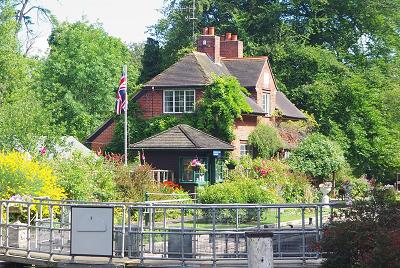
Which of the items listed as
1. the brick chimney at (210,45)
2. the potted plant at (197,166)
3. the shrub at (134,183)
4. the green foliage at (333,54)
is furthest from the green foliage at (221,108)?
the green foliage at (333,54)

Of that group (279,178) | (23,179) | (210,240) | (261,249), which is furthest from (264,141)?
(261,249)

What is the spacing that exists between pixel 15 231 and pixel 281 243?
728 cm

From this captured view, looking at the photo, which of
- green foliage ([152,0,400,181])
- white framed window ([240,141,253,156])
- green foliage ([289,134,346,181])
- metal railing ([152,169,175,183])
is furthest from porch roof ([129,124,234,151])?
green foliage ([152,0,400,181])

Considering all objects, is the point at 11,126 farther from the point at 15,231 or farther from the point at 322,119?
the point at 322,119

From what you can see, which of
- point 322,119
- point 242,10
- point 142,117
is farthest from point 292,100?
point 142,117

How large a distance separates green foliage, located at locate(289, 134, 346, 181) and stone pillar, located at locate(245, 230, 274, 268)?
3532cm

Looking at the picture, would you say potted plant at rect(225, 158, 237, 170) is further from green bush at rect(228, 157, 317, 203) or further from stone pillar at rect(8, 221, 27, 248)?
stone pillar at rect(8, 221, 27, 248)

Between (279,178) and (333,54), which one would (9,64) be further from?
(333,54)

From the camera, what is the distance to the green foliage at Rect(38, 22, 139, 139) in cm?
7112

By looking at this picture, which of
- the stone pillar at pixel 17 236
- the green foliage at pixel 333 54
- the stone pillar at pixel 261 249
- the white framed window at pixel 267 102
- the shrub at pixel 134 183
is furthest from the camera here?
the green foliage at pixel 333 54

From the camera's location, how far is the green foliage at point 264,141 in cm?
5169

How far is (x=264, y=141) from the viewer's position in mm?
51906

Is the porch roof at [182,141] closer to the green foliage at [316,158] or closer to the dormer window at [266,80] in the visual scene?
the green foliage at [316,158]

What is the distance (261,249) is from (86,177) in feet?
63.3
